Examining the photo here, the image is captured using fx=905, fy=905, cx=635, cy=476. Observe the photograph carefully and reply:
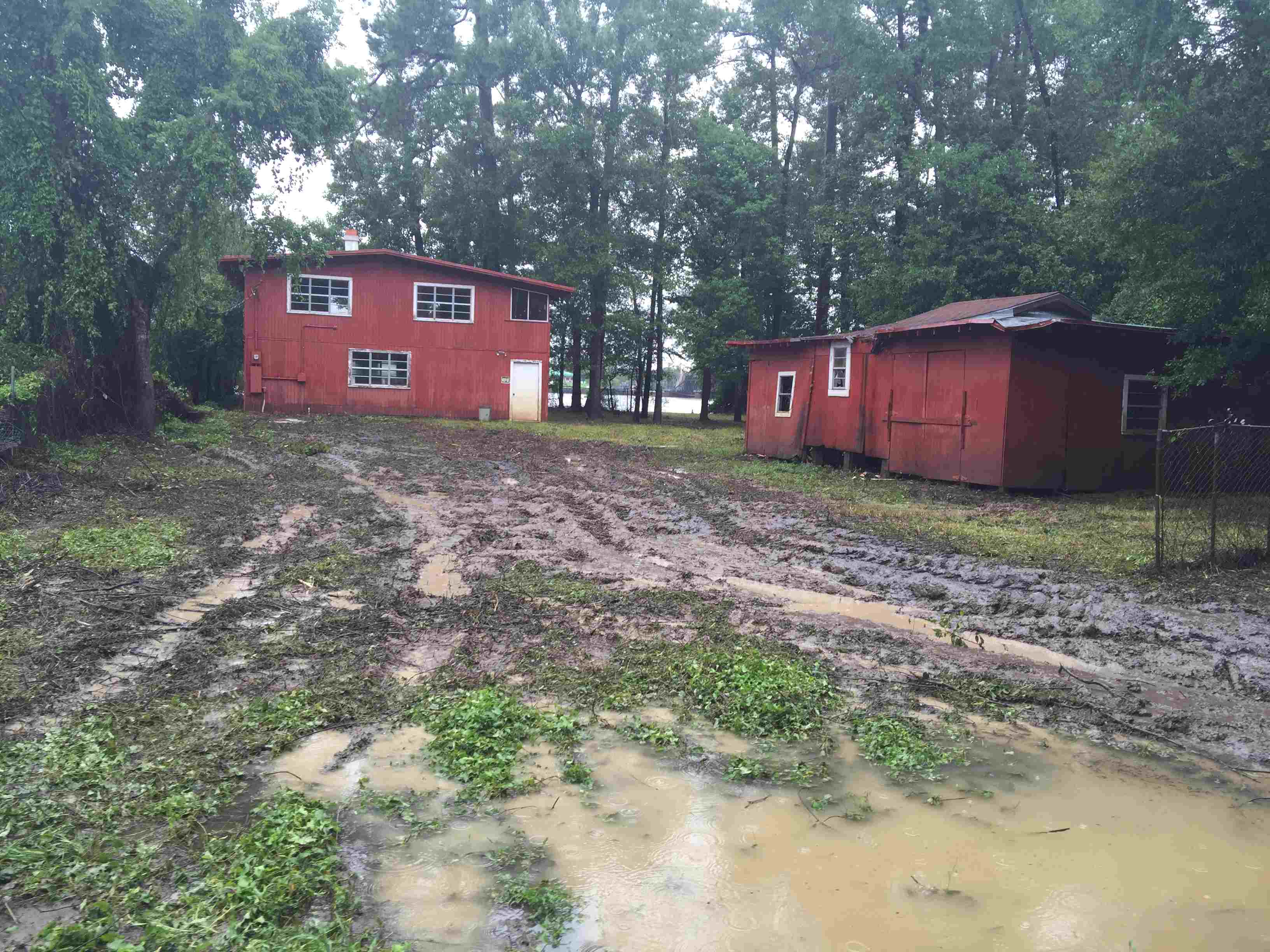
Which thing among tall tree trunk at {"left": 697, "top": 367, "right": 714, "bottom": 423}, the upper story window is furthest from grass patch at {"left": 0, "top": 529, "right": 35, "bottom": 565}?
tall tree trunk at {"left": 697, "top": 367, "right": 714, "bottom": 423}

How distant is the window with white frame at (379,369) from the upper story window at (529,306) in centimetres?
393

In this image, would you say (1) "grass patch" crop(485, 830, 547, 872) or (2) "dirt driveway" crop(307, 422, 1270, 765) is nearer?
(1) "grass patch" crop(485, 830, 547, 872)

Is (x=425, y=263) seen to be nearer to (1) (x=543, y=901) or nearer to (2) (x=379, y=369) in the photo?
(2) (x=379, y=369)

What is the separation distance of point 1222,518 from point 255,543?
963 cm

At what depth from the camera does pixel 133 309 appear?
17.8 m

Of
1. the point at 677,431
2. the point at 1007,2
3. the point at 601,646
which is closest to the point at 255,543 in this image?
the point at 601,646

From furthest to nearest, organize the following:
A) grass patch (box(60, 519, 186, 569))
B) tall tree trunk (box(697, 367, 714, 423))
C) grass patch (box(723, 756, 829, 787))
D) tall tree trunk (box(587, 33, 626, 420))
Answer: tall tree trunk (box(697, 367, 714, 423))
tall tree trunk (box(587, 33, 626, 420))
grass patch (box(60, 519, 186, 569))
grass patch (box(723, 756, 829, 787))

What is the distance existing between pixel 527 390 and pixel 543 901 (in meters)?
28.2

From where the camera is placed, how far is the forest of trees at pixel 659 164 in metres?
15.0

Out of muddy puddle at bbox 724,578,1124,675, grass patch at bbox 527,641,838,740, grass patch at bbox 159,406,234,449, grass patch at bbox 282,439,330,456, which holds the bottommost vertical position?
grass patch at bbox 527,641,838,740

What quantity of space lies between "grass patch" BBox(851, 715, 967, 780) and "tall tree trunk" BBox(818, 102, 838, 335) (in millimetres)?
32241

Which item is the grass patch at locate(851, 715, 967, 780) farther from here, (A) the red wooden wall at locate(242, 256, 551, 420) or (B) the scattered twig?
(A) the red wooden wall at locate(242, 256, 551, 420)

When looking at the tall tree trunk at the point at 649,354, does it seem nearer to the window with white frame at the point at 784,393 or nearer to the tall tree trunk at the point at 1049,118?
the tall tree trunk at the point at 1049,118

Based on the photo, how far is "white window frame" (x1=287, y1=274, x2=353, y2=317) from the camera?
2852 centimetres
